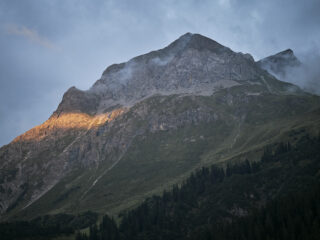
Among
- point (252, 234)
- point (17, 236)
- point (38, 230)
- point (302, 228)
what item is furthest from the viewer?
point (38, 230)

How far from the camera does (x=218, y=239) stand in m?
138

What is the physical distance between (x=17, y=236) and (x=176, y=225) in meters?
93.5

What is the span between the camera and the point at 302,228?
120500 mm

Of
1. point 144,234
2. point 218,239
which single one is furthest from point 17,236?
point 218,239

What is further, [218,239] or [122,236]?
[122,236]

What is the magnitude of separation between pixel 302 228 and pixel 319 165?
8012 centimetres

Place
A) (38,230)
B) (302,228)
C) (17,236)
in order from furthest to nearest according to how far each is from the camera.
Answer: (38,230)
(17,236)
(302,228)

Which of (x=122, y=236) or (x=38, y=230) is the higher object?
(x=38, y=230)

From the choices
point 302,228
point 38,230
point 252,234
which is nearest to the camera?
point 302,228

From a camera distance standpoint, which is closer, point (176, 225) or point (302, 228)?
point (302, 228)

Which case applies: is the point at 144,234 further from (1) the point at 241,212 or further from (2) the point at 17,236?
(2) the point at 17,236

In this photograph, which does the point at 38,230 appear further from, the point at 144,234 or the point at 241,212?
the point at 241,212

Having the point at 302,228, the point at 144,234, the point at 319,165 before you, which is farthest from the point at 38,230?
the point at 319,165

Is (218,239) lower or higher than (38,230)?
lower
